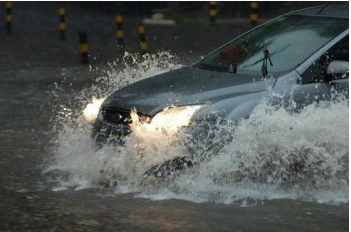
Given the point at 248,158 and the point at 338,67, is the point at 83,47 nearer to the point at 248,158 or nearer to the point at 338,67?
the point at 338,67

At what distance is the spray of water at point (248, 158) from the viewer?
7.32 m

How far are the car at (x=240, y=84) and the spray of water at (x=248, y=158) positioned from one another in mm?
79

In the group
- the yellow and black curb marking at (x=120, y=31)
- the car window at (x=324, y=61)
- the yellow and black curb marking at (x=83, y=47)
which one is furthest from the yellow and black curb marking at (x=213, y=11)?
the car window at (x=324, y=61)

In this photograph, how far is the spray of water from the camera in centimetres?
732

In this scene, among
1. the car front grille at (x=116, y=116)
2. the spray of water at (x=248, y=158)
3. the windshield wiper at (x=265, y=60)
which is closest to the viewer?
the spray of water at (x=248, y=158)

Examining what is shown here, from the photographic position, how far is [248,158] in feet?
24.3

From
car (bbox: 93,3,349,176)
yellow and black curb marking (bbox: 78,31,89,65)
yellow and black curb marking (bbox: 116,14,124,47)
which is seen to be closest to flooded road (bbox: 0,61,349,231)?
car (bbox: 93,3,349,176)

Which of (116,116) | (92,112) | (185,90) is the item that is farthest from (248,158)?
(92,112)

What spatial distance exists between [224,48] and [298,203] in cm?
242

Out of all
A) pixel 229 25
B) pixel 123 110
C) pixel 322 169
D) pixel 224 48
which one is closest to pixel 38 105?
pixel 224 48

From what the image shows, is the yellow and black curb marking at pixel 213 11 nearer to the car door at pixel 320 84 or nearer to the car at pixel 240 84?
the car at pixel 240 84

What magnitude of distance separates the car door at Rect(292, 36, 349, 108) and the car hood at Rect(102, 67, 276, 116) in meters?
0.25

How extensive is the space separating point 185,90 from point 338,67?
4.23 feet

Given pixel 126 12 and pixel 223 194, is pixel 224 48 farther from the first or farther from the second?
pixel 126 12
